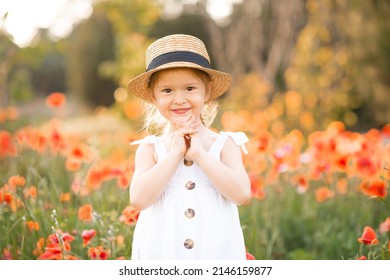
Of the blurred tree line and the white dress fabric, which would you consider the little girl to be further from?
the blurred tree line

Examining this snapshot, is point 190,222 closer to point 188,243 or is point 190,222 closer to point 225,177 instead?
point 188,243

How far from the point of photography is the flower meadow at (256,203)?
8.05 ft

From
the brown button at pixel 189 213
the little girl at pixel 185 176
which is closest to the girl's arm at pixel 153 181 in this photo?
the little girl at pixel 185 176

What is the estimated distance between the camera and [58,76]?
17375 mm

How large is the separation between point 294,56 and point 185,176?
5780 mm

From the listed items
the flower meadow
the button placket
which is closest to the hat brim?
the button placket

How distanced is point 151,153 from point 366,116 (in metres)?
6.74

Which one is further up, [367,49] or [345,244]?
[367,49]

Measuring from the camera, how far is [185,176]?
1910 millimetres

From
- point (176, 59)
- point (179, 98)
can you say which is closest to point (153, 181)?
point (179, 98)

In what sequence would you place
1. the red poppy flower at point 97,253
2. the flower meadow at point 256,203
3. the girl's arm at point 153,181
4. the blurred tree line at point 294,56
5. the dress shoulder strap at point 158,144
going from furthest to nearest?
the blurred tree line at point 294,56 → the flower meadow at point 256,203 → the red poppy flower at point 97,253 → the dress shoulder strap at point 158,144 → the girl's arm at point 153,181

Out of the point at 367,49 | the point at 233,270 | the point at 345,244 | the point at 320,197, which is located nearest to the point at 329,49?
the point at 367,49

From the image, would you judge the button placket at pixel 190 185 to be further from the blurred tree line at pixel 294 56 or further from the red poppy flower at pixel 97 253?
the blurred tree line at pixel 294 56

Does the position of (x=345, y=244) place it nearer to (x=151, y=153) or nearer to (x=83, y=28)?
(x=151, y=153)
